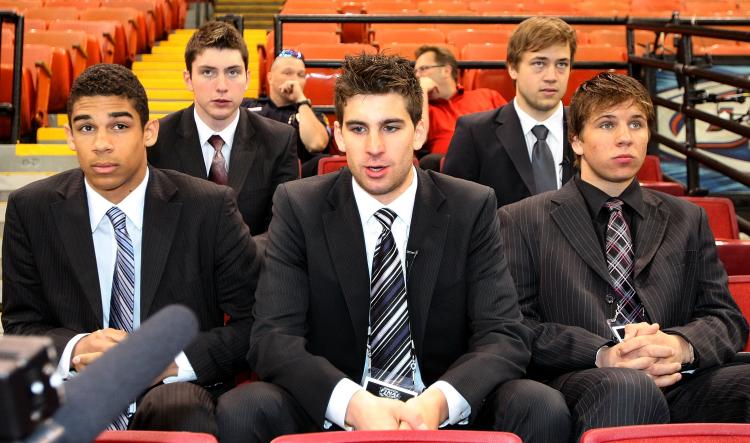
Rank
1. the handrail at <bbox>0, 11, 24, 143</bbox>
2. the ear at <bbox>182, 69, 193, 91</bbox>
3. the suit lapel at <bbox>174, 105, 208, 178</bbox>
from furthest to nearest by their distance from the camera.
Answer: the handrail at <bbox>0, 11, 24, 143</bbox>, the ear at <bbox>182, 69, 193, 91</bbox>, the suit lapel at <bbox>174, 105, 208, 178</bbox>

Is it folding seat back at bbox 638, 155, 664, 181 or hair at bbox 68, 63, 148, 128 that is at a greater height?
hair at bbox 68, 63, 148, 128

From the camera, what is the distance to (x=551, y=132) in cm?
295

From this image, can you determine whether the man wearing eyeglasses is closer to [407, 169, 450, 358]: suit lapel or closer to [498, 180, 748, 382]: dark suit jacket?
[498, 180, 748, 382]: dark suit jacket

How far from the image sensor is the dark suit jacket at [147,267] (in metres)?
1.93

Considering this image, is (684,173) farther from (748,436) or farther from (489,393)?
(748,436)

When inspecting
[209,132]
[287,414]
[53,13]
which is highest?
[53,13]

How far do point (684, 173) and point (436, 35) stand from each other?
2.21 meters

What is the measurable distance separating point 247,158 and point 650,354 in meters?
1.43

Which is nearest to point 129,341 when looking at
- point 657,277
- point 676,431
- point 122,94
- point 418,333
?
point 676,431

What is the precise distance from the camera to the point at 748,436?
129cm

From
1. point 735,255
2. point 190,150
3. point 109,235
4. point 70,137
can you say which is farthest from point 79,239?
point 735,255

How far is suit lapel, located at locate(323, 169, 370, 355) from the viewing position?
Answer: 1870 mm

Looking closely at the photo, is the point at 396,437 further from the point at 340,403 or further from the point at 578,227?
the point at 578,227

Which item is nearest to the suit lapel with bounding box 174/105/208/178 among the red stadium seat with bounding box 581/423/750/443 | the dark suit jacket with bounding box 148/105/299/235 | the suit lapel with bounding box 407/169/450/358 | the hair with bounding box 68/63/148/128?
the dark suit jacket with bounding box 148/105/299/235
